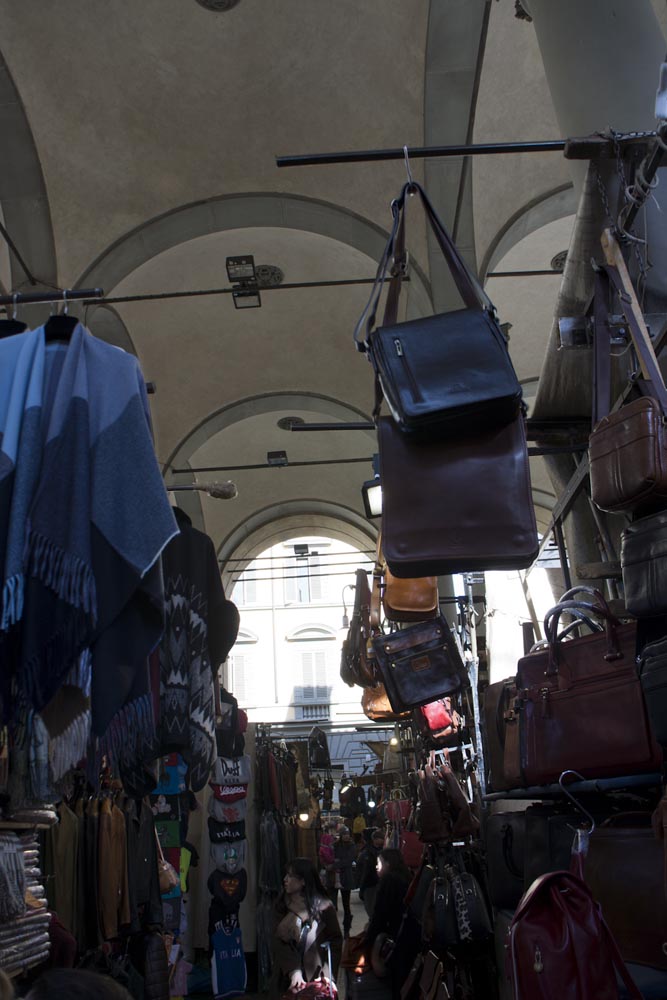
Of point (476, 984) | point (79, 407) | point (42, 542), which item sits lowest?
point (476, 984)

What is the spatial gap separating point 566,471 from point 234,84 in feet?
20.6

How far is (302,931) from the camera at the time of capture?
6922 mm

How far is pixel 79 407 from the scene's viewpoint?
199cm

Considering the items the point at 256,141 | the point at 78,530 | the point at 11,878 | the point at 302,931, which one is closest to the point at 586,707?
the point at 78,530

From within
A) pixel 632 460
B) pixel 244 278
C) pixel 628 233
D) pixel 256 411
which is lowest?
pixel 632 460

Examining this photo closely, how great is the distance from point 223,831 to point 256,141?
25.5ft

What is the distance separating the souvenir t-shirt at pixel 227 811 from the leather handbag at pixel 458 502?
8763 mm

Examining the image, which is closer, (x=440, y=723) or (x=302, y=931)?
(x=440, y=723)

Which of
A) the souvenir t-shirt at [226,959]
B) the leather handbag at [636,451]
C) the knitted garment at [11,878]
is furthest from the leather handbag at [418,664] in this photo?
the souvenir t-shirt at [226,959]

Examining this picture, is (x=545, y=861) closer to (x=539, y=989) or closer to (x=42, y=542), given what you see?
(x=539, y=989)

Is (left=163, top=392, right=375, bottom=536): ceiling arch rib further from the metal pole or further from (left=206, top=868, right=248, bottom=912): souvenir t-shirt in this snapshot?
the metal pole

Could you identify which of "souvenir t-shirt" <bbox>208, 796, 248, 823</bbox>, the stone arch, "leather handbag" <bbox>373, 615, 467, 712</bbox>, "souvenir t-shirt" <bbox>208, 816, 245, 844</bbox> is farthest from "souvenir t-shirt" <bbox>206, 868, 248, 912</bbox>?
the stone arch

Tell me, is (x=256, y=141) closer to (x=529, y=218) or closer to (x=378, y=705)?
(x=529, y=218)

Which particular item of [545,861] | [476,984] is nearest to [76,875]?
[476,984]
